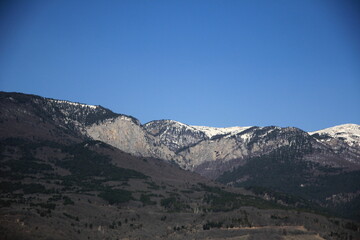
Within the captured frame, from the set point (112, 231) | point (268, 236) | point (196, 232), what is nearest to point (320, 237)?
point (268, 236)

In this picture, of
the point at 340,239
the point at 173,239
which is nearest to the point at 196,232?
the point at 173,239

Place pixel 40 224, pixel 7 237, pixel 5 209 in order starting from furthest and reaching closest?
pixel 5 209 < pixel 40 224 < pixel 7 237

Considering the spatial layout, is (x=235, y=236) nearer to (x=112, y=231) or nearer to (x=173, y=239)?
(x=173, y=239)

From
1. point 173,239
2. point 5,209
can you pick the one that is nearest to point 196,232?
point 173,239

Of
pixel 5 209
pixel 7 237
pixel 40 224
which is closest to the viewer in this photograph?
pixel 7 237

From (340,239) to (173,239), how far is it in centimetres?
6467

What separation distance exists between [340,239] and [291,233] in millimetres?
20123

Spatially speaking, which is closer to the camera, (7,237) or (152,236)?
(7,237)

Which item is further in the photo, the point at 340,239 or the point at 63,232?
the point at 340,239

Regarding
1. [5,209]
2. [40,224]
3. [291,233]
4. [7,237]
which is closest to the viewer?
[7,237]

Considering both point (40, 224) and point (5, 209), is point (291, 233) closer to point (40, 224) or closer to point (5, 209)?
point (40, 224)

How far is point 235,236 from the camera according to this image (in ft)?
620

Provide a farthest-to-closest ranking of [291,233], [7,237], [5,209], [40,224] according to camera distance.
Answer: [291,233] → [5,209] → [40,224] → [7,237]

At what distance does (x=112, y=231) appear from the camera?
654 ft
